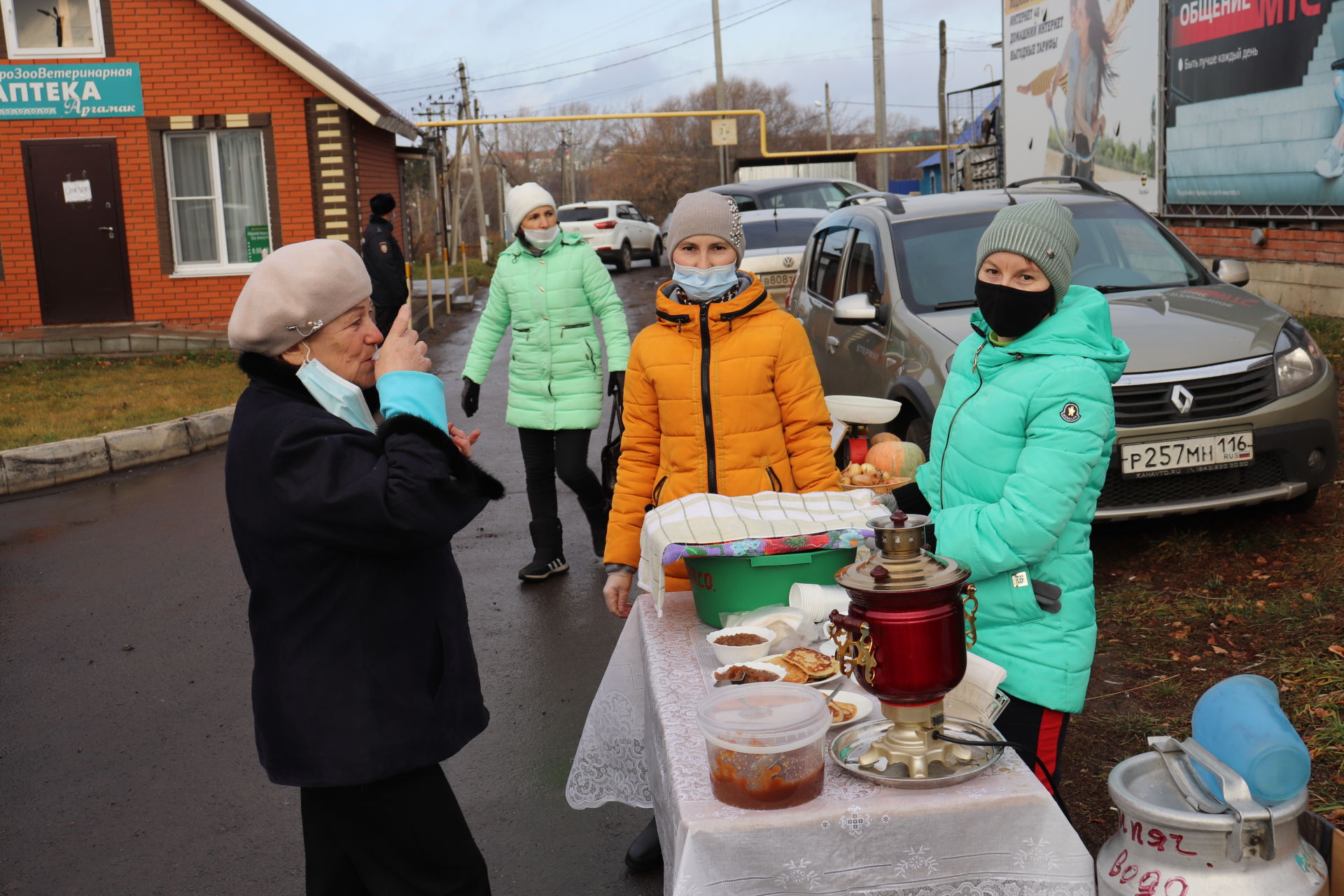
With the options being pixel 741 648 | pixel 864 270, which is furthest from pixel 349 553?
pixel 864 270

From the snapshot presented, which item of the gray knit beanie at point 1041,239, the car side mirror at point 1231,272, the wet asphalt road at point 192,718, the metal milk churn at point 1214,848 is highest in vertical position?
the gray knit beanie at point 1041,239

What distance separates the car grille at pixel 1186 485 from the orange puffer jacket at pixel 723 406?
106 inches

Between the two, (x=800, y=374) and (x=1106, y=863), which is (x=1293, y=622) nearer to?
(x=800, y=374)

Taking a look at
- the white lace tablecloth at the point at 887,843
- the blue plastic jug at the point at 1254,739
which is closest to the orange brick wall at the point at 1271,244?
the blue plastic jug at the point at 1254,739

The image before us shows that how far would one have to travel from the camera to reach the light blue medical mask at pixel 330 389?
247cm

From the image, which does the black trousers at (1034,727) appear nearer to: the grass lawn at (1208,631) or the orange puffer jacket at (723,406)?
the orange puffer jacket at (723,406)

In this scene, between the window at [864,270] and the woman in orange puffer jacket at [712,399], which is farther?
the window at [864,270]

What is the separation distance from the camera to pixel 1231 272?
689cm

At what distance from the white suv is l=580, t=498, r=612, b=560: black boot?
2574 cm

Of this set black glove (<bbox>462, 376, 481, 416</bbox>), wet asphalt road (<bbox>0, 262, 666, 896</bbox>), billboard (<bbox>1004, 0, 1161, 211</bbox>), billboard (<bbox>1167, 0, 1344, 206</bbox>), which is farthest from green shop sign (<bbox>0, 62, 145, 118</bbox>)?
black glove (<bbox>462, 376, 481, 416</bbox>)

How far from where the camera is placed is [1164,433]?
5766mm

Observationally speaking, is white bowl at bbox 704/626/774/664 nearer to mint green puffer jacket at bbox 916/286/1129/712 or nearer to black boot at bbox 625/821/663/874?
mint green puffer jacket at bbox 916/286/1129/712

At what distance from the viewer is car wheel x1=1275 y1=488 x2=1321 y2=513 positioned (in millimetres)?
6480

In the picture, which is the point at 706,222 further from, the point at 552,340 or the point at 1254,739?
the point at 552,340
